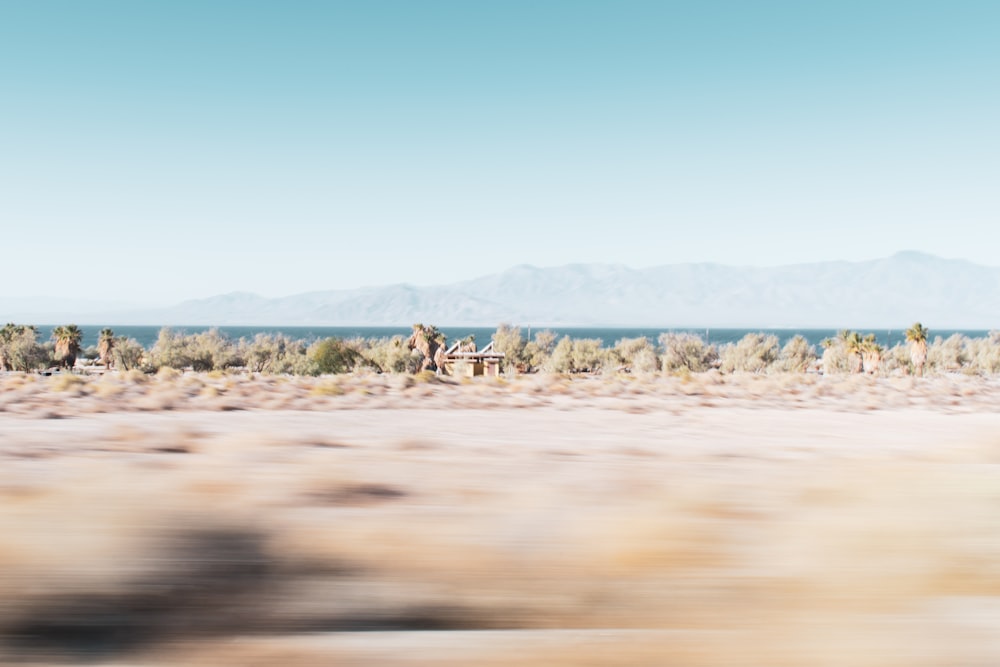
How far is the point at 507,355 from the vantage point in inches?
2094

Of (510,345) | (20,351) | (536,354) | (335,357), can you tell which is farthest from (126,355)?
(536,354)

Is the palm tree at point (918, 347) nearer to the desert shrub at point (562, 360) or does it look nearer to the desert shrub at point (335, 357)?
the desert shrub at point (562, 360)

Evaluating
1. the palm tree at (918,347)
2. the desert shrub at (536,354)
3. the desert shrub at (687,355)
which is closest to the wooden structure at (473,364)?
the desert shrub at (536,354)

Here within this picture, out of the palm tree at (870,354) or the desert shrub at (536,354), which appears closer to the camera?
the palm tree at (870,354)

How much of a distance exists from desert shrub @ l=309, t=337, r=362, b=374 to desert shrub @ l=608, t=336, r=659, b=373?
18418mm

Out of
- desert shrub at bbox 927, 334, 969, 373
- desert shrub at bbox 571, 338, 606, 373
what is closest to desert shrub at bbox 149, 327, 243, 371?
desert shrub at bbox 571, 338, 606, 373

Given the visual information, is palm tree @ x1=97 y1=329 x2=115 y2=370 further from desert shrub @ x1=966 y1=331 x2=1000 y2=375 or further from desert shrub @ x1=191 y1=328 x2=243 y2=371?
desert shrub @ x1=966 y1=331 x2=1000 y2=375

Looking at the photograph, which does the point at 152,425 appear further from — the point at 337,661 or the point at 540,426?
the point at 337,661

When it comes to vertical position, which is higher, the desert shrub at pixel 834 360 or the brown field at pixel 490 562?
the brown field at pixel 490 562

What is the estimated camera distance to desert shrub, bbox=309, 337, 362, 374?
39.1 metres

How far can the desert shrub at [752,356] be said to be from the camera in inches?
1980

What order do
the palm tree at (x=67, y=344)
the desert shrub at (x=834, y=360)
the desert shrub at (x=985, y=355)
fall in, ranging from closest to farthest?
the palm tree at (x=67, y=344) → the desert shrub at (x=834, y=360) → the desert shrub at (x=985, y=355)

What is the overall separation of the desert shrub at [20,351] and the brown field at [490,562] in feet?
170

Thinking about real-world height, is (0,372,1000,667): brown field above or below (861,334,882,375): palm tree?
above
